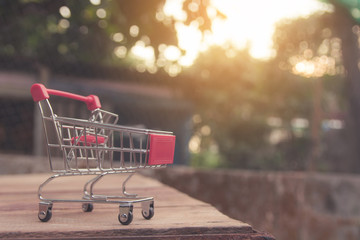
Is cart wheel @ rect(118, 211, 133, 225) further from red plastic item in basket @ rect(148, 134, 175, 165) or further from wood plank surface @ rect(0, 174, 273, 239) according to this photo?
red plastic item in basket @ rect(148, 134, 175, 165)

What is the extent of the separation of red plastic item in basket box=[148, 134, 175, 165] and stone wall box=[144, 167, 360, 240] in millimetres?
4654

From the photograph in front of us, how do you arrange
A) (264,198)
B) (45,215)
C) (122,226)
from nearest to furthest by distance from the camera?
1. (122,226)
2. (45,215)
3. (264,198)

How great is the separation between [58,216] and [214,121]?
63.0 ft

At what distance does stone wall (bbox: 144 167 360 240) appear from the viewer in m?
7.05

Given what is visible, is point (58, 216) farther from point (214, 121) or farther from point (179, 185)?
point (214, 121)

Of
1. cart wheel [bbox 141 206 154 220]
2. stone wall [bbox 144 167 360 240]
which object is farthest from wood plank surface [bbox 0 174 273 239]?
stone wall [bbox 144 167 360 240]

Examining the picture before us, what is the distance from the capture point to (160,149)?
2.02 metres

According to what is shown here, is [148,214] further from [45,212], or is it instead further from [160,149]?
[45,212]

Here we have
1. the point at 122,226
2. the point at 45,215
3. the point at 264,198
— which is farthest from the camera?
the point at 264,198

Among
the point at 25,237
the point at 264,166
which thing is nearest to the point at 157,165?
the point at 25,237

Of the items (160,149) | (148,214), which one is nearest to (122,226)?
(148,214)

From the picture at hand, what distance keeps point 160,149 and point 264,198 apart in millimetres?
5546

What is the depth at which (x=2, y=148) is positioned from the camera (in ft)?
43.1

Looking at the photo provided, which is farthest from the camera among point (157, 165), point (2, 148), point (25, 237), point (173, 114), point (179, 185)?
point (173, 114)
